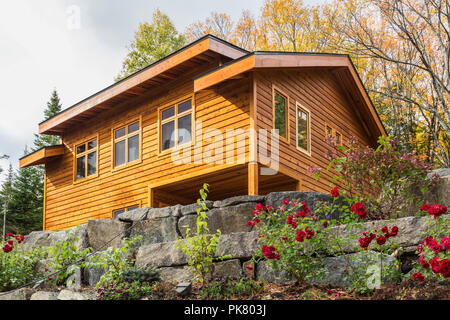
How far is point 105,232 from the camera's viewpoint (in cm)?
988

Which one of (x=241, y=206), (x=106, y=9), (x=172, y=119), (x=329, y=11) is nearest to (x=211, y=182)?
(x=172, y=119)

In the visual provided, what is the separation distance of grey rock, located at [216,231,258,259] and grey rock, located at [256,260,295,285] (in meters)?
0.27

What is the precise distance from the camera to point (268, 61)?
10297mm

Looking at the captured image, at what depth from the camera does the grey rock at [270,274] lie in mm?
6453

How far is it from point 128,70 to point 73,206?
14.4m

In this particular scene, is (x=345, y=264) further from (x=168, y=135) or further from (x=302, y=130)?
(x=168, y=135)

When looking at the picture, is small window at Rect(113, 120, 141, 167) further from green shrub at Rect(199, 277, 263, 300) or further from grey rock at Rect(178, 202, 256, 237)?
green shrub at Rect(199, 277, 263, 300)

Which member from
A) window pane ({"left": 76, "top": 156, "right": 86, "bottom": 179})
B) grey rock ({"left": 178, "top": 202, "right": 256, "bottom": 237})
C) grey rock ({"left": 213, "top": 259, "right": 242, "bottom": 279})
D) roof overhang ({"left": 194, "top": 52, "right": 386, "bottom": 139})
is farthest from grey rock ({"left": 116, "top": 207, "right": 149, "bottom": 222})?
window pane ({"left": 76, "top": 156, "right": 86, "bottom": 179})

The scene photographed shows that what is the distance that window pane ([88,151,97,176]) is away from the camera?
1525 centimetres

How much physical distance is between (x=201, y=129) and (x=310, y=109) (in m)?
3.37

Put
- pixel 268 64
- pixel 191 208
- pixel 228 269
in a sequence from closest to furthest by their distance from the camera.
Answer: pixel 228 269
pixel 191 208
pixel 268 64

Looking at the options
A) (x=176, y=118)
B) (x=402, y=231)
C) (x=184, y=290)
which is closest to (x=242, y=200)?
(x=184, y=290)

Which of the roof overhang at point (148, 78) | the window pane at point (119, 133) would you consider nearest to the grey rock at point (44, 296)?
the roof overhang at point (148, 78)

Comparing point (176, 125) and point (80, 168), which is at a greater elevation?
point (176, 125)
